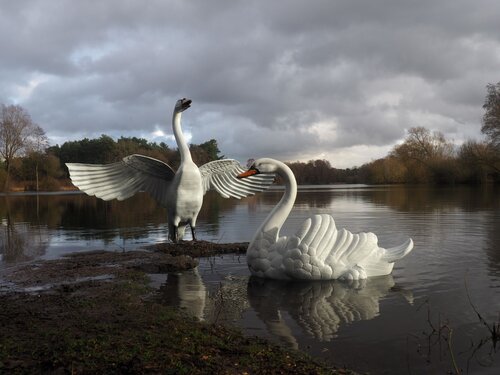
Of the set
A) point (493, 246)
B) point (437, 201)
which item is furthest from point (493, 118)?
point (493, 246)

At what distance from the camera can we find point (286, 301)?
255 inches

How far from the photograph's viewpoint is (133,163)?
1045cm

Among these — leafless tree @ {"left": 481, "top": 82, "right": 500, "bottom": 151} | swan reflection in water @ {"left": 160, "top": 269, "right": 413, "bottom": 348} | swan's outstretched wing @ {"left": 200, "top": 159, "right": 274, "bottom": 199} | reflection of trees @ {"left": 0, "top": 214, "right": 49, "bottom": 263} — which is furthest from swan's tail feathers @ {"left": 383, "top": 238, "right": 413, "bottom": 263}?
leafless tree @ {"left": 481, "top": 82, "right": 500, "bottom": 151}

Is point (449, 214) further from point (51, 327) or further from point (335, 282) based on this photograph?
point (51, 327)

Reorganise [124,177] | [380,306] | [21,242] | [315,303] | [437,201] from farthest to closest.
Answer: [437,201] → [21,242] → [124,177] → [315,303] → [380,306]

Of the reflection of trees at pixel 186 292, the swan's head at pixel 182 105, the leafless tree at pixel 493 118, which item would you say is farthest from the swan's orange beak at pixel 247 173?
the leafless tree at pixel 493 118

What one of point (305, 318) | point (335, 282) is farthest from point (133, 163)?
point (305, 318)

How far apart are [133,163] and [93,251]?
2.81 metres

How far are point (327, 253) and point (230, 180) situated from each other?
5.04m

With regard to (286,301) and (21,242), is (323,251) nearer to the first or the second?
(286,301)

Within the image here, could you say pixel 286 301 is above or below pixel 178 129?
below

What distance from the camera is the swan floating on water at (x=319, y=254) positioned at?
7250mm

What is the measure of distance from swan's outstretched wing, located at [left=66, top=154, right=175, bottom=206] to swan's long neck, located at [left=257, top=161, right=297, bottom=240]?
10.5 ft

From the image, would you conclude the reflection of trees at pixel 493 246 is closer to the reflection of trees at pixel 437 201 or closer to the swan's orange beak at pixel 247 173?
the swan's orange beak at pixel 247 173
